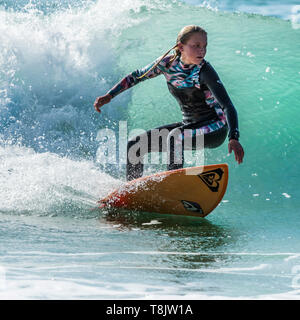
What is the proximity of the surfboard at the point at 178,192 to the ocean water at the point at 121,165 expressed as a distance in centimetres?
13

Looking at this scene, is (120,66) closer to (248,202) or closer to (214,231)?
(248,202)

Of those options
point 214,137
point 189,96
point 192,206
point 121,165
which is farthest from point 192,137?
point 121,165

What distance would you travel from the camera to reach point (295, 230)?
4031mm

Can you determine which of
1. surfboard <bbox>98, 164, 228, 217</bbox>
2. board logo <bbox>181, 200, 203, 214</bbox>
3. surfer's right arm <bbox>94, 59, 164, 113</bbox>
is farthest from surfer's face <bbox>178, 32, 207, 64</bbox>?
board logo <bbox>181, 200, 203, 214</bbox>

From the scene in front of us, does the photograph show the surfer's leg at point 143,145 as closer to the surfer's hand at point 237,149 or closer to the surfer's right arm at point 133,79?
the surfer's right arm at point 133,79

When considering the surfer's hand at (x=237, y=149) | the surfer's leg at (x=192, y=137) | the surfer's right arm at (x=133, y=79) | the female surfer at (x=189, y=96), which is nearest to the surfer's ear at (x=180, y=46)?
the female surfer at (x=189, y=96)

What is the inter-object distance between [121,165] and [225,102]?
3081 millimetres

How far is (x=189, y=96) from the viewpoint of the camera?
413 cm

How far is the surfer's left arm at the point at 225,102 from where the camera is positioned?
3527mm

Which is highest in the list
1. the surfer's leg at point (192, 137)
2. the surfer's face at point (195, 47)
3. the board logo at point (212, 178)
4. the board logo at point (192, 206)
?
the surfer's face at point (195, 47)

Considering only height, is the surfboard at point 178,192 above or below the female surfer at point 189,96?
below

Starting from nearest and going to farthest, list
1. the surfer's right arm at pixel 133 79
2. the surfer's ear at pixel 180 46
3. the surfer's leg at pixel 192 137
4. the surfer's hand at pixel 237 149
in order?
the surfer's hand at pixel 237 149
the surfer's ear at pixel 180 46
the surfer's leg at pixel 192 137
the surfer's right arm at pixel 133 79

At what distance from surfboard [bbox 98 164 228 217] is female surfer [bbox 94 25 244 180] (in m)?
0.14
